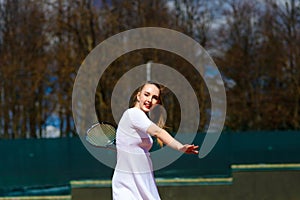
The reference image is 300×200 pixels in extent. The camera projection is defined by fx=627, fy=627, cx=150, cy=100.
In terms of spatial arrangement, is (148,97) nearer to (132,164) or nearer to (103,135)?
(132,164)

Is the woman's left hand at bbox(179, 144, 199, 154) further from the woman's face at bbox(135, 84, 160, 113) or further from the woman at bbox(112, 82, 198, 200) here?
the woman's face at bbox(135, 84, 160, 113)

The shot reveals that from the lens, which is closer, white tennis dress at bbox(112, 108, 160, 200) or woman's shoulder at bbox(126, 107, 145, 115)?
woman's shoulder at bbox(126, 107, 145, 115)

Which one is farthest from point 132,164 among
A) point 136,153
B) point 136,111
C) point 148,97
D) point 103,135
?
point 103,135

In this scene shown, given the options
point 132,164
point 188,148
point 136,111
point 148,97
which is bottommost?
point 132,164

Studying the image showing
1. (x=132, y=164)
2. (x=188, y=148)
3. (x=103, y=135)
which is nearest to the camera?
(x=188, y=148)

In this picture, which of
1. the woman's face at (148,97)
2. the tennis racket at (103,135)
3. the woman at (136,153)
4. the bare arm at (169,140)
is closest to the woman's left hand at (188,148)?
the bare arm at (169,140)

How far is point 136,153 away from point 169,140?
414 mm

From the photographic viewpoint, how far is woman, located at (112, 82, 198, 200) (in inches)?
186

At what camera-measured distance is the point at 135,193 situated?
4824mm

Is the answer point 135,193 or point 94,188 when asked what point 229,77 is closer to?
point 94,188

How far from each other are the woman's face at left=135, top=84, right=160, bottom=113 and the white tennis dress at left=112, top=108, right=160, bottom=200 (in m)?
0.09

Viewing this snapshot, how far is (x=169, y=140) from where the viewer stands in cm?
450

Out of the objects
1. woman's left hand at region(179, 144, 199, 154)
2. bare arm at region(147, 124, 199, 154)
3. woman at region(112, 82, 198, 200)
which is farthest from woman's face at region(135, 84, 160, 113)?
woman's left hand at region(179, 144, 199, 154)

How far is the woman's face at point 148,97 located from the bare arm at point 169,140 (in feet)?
0.63
